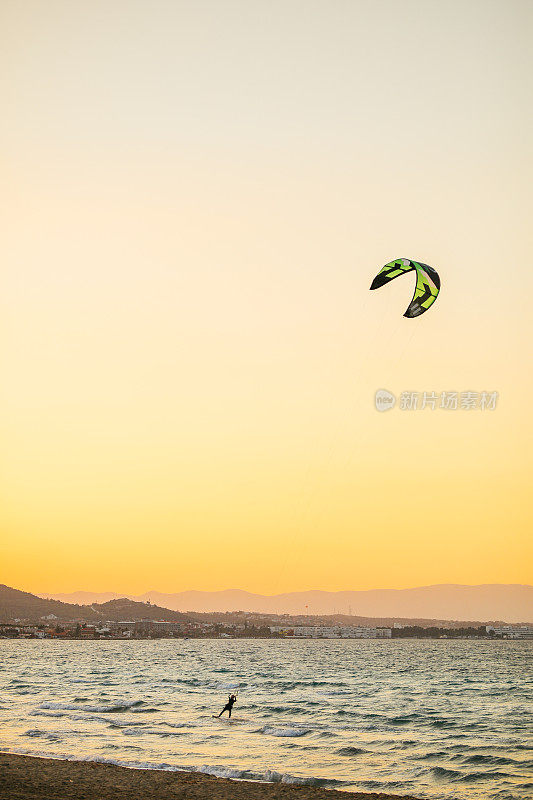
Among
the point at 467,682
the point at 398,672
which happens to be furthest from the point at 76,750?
the point at 398,672

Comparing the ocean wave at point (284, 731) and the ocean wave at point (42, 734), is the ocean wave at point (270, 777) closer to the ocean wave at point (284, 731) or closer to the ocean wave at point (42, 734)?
the ocean wave at point (42, 734)

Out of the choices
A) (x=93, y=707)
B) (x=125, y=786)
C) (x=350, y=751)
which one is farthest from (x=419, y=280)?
(x=93, y=707)

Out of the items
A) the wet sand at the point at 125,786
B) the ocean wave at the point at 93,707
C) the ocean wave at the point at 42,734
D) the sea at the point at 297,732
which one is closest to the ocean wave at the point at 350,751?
the sea at the point at 297,732

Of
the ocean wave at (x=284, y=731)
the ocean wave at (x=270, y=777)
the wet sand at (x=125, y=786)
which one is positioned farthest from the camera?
the ocean wave at (x=284, y=731)

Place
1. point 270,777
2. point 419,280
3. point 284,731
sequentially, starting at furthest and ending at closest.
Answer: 1. point 284,731
2. point 419,280
3. point 270,777

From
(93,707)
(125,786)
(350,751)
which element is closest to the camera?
(125,786)

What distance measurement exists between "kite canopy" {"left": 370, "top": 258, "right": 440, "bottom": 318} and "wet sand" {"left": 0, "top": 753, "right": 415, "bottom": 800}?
42.0 feet

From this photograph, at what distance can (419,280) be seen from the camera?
77.8 feet

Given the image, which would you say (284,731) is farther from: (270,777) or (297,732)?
(270,777)

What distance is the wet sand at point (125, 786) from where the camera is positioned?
14.3 m

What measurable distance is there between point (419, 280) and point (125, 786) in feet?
50.9

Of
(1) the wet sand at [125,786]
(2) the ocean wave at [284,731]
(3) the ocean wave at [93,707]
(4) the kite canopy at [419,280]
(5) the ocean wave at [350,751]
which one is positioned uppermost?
(4) the kite canopy at [419,280]

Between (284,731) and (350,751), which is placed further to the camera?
(284,731)

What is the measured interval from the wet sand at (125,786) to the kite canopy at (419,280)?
12.8 meters
